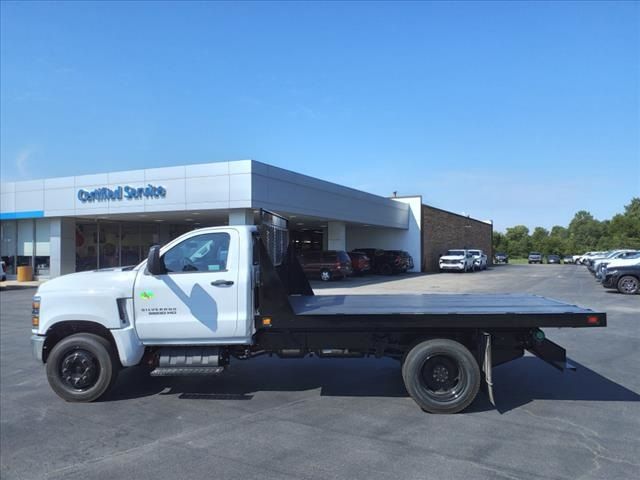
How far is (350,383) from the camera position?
6.84 meters

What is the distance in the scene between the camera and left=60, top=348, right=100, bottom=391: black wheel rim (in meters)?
6.06

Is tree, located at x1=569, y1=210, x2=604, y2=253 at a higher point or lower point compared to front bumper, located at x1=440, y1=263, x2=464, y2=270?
higher

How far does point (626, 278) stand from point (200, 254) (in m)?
19.9

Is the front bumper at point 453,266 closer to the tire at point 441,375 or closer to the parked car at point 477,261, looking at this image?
the parked car at point 477,261

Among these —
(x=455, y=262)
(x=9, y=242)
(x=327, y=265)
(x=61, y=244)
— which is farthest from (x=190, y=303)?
(x=455, y=262)

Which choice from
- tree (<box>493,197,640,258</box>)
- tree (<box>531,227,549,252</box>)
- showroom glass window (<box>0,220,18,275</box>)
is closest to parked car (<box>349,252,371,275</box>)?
showroom glass window (<box>0,220,18,275</box>)

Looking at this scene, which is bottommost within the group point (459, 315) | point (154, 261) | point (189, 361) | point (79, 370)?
point (79, 370)

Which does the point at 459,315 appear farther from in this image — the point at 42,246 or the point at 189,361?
the point at 42,246

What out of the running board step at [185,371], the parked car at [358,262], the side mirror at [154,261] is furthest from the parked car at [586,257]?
the side mirror at [154,261]

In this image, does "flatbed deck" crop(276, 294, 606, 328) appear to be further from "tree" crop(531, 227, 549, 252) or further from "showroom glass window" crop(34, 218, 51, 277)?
"tree" crop(531, 227, 549, 252)

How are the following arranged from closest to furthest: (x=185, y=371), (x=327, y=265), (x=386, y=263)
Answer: (x=185, y=371) → (x=327, y=265) → (x=386, y=263)

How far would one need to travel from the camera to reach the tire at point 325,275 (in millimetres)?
27842

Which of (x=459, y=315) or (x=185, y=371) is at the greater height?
(x=459, y=315)

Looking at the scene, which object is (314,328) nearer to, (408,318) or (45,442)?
(408,318)
